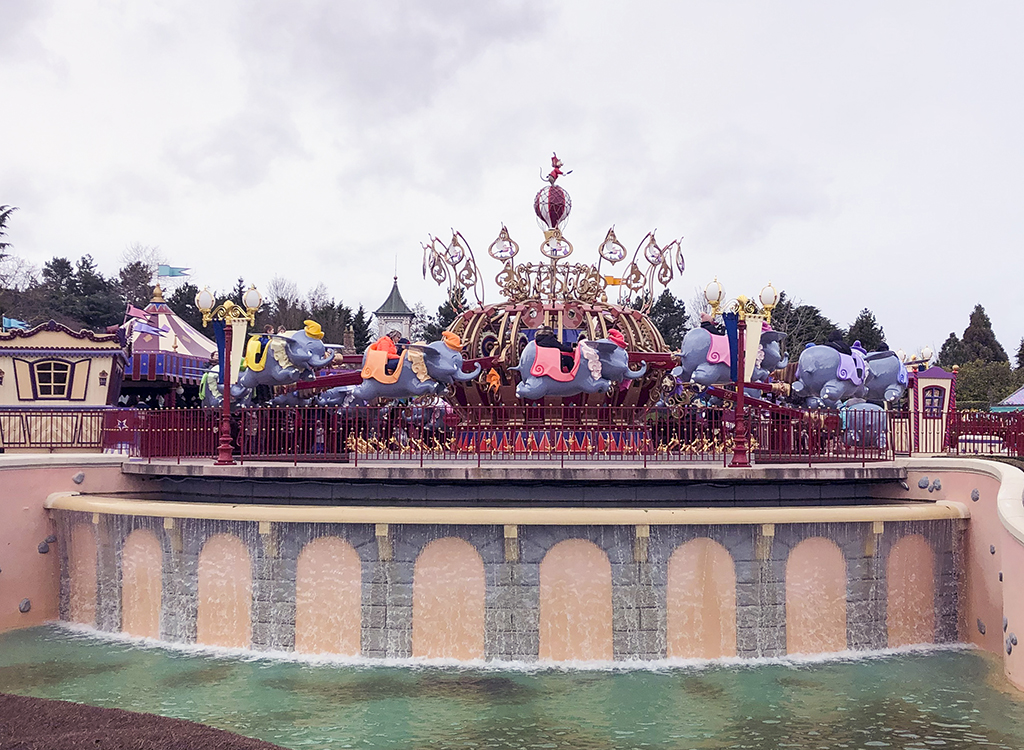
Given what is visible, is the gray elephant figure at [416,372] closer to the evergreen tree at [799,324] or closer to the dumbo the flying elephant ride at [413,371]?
the dumbo the flying elephant ride at [413,371]

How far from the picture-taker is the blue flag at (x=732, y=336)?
18641mm

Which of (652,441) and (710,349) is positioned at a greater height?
(710,349)

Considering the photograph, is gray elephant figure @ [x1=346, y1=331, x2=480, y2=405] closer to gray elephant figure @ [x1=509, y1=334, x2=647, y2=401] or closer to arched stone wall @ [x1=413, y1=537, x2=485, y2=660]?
gray elephant figure @ [x1=509, y1=334, x2=647, y2=401]

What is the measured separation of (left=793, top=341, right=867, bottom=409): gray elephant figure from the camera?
71.2 ft

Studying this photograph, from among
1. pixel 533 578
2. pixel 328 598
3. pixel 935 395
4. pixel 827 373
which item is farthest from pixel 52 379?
pixel 935 395

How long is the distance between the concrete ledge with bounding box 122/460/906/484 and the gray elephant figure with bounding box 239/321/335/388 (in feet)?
16.9

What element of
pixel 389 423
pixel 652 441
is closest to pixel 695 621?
pixel 652 441

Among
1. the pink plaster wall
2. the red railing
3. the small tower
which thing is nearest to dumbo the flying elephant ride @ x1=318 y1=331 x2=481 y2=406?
the red railing

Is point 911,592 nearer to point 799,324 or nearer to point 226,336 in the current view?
point 226,336


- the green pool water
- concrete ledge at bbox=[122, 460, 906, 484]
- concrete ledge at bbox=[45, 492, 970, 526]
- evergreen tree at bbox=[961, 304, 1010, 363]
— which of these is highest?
evergreen tree at bbox=[961, 304, 1010, 363]

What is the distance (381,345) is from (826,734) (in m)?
11.9

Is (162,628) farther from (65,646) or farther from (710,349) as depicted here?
(710,349)

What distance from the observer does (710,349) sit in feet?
64.9

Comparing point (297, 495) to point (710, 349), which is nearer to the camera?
point (297, 495)
